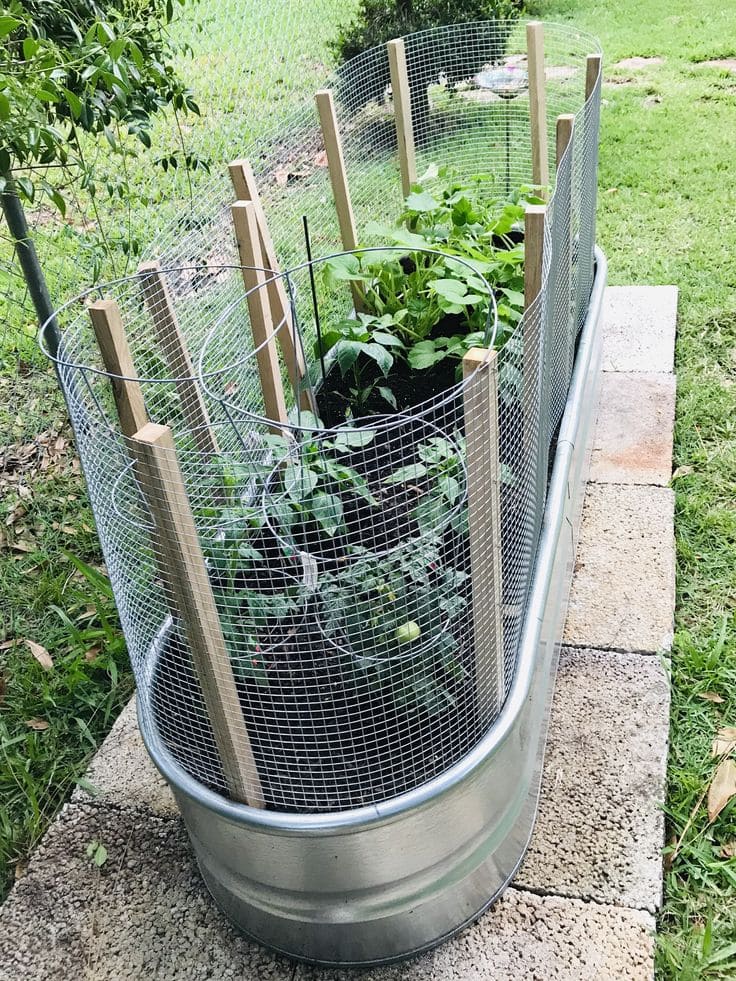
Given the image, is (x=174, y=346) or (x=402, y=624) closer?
(x=402, y=624)

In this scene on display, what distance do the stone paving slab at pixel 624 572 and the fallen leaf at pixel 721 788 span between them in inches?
14.6

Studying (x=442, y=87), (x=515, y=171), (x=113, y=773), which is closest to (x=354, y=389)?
(x=113, y=773)

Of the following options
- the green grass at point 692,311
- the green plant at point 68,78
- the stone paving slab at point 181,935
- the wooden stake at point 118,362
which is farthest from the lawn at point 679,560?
the wooden stake at point 118,362

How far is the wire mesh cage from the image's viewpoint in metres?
1.43

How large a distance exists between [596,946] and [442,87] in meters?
3.52

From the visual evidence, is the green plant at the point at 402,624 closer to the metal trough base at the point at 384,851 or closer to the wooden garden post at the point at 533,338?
the metal trough base at the point at 384,851

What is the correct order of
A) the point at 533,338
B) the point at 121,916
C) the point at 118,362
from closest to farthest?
the point at 118,362 < the point at 533,338 < the point at 121,916

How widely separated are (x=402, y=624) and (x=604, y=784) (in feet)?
2.70

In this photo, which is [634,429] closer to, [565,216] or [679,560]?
[679,560]

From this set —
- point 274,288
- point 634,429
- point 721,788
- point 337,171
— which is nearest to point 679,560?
point 634,429

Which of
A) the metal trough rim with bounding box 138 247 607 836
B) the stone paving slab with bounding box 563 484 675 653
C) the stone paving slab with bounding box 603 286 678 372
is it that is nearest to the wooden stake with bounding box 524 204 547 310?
the metal trough rim with bounding box 138 247 607 836

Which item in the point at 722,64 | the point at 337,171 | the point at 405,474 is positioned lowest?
the point at 722,64

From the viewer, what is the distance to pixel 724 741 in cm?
214

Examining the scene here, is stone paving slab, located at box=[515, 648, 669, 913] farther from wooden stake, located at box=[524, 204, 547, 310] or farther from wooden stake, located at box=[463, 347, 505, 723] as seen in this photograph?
wooden stake, located at box=[524, 204, 547, 310]
